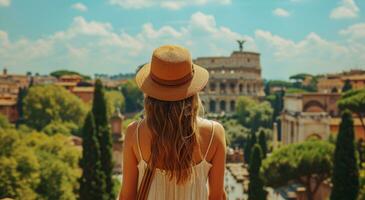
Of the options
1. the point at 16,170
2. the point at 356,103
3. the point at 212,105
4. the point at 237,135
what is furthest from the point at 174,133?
the point at 212,105

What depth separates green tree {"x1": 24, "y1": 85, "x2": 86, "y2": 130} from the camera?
125 feet

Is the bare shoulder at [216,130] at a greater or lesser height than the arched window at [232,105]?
greater

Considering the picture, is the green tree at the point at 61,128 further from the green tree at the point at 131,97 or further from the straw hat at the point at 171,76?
the straw hat at the point at 171,76

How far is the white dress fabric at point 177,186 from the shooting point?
7.45 feet

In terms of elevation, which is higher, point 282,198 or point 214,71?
point 214,71

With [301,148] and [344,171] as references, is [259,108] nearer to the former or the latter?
[301,148]

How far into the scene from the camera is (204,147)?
7.44 ft

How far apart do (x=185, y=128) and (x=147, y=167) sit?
260 millimetres

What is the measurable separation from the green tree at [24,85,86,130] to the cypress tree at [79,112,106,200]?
2292 centimetres

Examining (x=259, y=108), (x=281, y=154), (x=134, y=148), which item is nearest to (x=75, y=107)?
(x=259, y=108)

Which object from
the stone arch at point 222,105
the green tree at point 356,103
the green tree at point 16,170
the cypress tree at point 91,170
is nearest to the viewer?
the cypress tree at point 91,170

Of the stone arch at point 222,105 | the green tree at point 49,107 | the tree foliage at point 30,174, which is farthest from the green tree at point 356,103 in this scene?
the stone arch at point 222,105

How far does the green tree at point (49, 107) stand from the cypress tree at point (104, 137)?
21.8m

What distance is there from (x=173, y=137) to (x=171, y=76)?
28 centimetres
